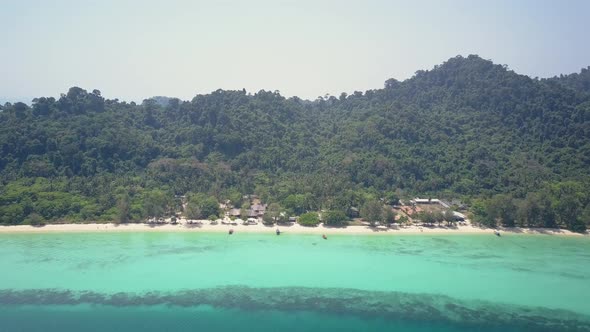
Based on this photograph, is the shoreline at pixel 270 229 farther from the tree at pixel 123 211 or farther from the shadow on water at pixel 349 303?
the shadow on water at pixel 349 303

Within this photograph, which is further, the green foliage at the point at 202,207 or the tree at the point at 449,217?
the green foliage at the point at 202,207

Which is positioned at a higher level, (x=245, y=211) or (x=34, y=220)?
(x=245, y=211)

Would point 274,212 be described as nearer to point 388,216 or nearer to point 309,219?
point 309,219

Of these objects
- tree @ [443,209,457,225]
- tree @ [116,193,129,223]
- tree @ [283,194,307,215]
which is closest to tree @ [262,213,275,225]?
tree @ [283,194,307,215]

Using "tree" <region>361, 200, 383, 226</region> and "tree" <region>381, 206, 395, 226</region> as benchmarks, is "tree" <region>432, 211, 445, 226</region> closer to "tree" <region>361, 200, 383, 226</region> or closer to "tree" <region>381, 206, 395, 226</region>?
"tree" <region>381, 206, 395, 226</region>

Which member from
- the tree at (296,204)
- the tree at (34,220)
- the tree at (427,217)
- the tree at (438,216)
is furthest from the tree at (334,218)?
the tree at (34,220)

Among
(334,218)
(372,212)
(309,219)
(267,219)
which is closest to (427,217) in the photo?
(372,212)
